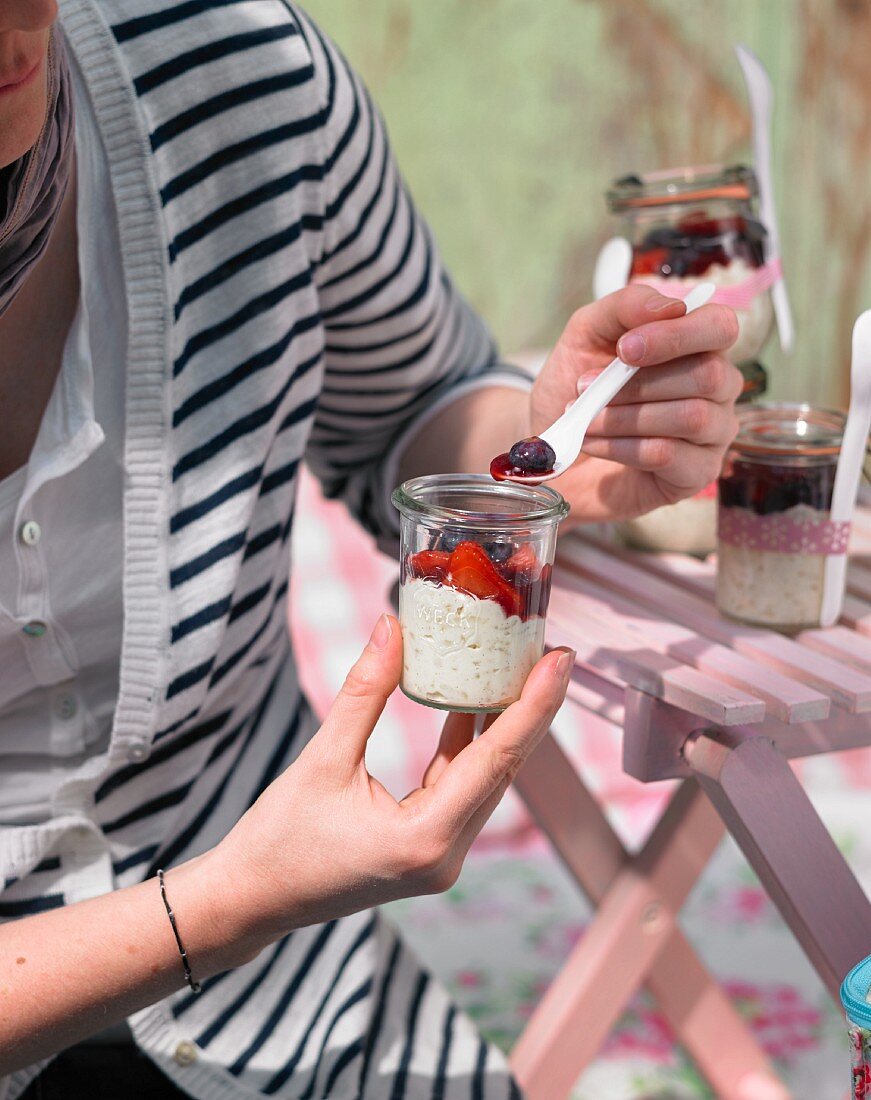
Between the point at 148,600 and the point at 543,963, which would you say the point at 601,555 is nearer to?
the point at 148,600

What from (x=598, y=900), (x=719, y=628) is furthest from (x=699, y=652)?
(x=598, y=900)

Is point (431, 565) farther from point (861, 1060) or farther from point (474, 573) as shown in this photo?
point (861, 1060)

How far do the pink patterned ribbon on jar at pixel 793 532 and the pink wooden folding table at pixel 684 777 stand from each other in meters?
0.06

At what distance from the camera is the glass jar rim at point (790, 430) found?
0.85 metres

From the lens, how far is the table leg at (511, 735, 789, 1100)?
1.20m

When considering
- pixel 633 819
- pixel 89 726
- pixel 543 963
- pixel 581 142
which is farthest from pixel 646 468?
pixel 581 142

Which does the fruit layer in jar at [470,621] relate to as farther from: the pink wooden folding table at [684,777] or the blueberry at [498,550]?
the pink wooden folding table at [684,777]

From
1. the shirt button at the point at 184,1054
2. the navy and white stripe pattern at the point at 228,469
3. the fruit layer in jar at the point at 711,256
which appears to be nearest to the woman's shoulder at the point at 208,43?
the navy and white stripe pattern at the point at 228,469

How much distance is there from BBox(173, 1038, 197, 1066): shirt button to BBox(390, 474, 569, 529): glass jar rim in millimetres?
438

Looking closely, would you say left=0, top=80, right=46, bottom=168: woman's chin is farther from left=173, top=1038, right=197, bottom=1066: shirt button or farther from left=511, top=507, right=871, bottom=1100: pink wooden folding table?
left=173, top=1038, right=197, bottom=1066: shirt button

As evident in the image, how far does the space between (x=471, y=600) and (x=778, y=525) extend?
1.06 ft

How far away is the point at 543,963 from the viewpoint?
171cm

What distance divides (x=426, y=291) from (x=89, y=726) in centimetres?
45

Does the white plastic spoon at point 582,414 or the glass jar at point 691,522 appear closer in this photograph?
the white plastic spoon at point 582,414
